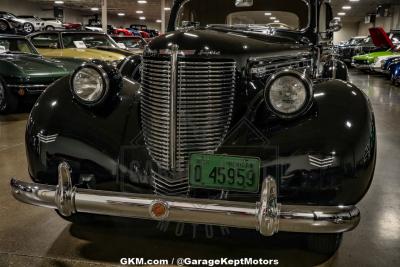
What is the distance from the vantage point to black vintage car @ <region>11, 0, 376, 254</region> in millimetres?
2002

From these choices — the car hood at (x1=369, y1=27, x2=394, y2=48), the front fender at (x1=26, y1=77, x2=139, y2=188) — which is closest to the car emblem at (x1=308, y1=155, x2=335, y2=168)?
the front fender at (x1=26, y1=77, x2=139, y2=188)

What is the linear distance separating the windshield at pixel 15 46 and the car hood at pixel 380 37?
11.2 metres

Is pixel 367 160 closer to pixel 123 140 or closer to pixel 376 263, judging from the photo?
pixel 376 263

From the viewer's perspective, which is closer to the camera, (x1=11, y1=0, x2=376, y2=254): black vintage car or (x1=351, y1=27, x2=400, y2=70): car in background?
(x1=11, y1=0, x2=376, y2=254): black vintage car

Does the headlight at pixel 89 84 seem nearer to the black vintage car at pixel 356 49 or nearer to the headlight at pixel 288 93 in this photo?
the headlight at pixel 288 93

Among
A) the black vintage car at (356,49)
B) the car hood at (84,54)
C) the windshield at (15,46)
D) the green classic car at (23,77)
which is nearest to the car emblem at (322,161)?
the green classic car at (23,77)

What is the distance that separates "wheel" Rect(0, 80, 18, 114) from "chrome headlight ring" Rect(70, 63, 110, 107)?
Answer: 5084 millimetres

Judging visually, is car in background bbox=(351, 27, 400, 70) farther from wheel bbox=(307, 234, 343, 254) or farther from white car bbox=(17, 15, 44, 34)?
white car bbox=(17, 15, 44, 34)

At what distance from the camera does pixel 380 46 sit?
1578 cm

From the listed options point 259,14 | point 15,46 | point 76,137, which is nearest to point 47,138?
point 76,137

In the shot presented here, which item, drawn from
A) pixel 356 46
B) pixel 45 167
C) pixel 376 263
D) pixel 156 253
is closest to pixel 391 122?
pixel 376 263

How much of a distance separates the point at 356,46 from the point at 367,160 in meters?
18.8

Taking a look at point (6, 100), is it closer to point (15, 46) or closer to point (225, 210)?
point (15, 46)

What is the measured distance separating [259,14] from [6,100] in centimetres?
509
